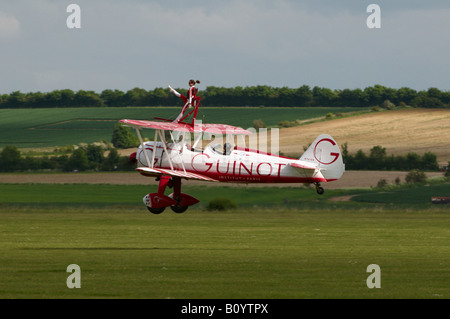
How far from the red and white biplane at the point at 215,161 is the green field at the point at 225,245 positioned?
3.28 metres

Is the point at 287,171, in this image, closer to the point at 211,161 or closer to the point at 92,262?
the point at 211,161

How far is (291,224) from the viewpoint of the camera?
55.7 m

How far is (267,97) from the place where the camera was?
132m

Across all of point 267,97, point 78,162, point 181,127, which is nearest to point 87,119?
point 267,97

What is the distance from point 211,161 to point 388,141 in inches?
2639

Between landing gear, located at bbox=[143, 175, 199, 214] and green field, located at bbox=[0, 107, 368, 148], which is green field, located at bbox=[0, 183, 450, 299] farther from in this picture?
green field, located at bbox=[0, 107, 368, 148]

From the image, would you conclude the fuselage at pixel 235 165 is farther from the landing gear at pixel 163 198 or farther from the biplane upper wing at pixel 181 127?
the biplane upper wing at pixel 181 127

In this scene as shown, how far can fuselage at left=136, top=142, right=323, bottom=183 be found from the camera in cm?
3628

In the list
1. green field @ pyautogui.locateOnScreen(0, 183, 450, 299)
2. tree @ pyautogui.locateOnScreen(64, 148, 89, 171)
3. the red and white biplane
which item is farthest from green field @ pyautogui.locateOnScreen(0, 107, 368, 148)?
the red and white biplane

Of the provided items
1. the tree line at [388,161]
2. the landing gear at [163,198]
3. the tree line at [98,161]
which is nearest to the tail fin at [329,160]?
the landing gear at [163,198]

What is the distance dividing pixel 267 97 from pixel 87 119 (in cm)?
2956

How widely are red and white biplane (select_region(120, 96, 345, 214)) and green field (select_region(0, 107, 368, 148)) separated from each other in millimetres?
63753
